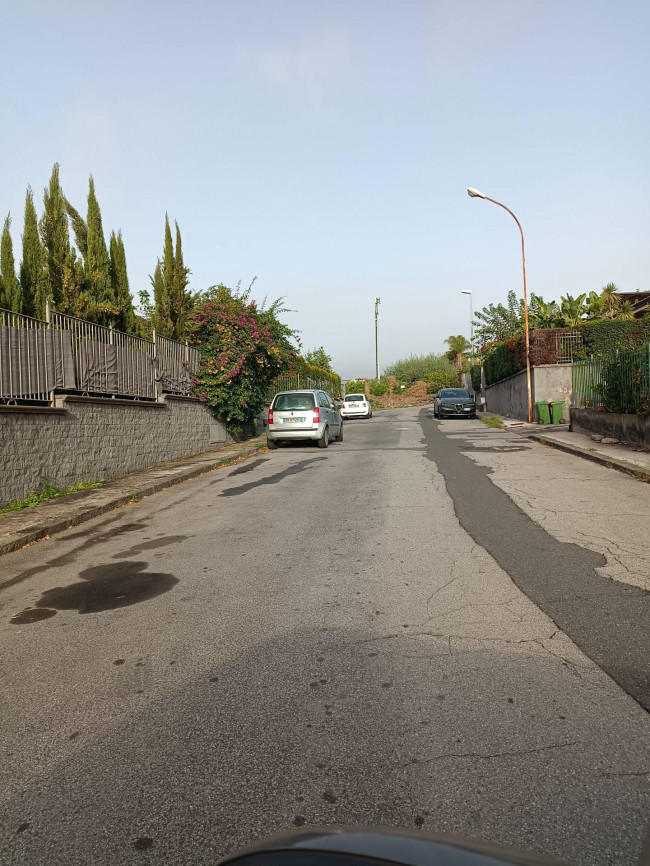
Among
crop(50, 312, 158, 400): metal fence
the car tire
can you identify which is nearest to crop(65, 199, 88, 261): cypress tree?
crop(50, 312, 158, 400): metal fence

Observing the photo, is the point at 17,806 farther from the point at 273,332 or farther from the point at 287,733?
the point at 273,332

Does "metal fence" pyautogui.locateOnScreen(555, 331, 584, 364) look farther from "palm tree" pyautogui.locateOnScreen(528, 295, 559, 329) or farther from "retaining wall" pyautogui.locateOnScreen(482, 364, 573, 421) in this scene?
"palm tree" pyautogui.locateOnScreen(528, 295, 559, 329)

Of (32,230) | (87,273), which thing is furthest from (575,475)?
(32,230)

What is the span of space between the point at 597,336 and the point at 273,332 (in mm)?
13454

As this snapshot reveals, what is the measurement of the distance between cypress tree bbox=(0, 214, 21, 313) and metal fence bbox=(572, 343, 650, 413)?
14.3 meters

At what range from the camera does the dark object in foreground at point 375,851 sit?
3.07ft

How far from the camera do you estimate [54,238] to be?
16.2 m

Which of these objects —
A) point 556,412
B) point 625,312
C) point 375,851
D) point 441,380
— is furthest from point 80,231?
point 441,380

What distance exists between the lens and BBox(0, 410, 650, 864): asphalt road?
226 cm

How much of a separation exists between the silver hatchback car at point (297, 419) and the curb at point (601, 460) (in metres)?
6.11

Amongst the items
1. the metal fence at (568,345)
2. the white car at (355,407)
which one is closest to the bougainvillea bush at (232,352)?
the metal fence at (568,345)

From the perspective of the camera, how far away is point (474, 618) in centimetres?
423

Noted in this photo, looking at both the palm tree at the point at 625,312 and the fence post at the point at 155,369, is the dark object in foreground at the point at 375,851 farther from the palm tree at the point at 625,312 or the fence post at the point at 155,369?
the palm tree at the point at 625,312

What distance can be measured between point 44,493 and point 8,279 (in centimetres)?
793
